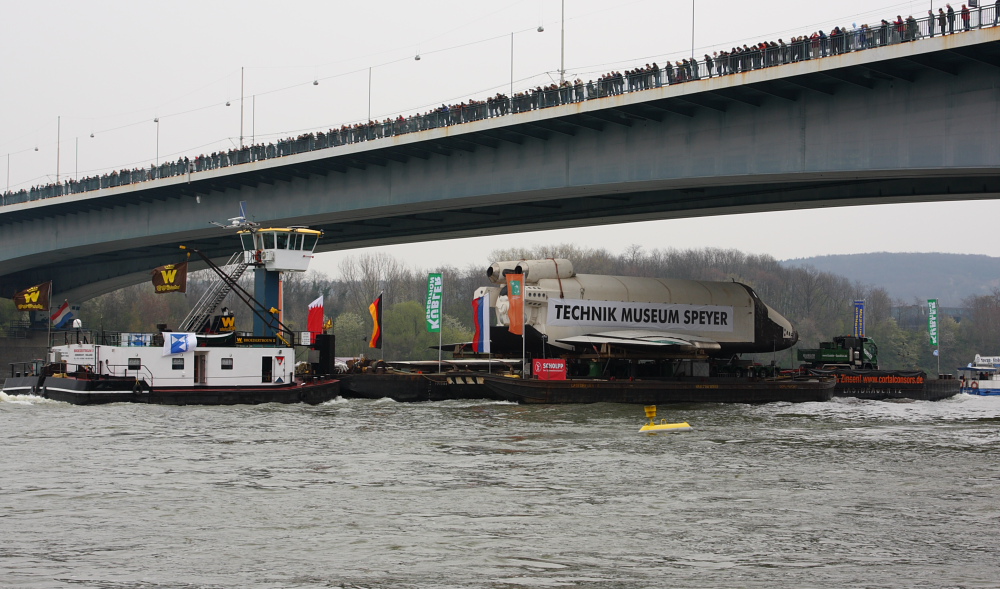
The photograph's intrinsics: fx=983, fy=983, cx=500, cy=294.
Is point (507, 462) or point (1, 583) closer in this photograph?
point (1, 583)

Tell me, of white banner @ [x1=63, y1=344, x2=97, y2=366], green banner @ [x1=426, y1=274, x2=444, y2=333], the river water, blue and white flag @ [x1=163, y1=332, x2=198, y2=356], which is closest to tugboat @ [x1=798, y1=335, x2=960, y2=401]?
green banner @ [x1=426, y1=274, x2=444, y2=333]

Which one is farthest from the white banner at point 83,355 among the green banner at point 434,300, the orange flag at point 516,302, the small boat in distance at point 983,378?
the small boat in distance at point 983,378

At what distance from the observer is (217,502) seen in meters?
18.4

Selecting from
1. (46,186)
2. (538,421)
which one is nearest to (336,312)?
(46,186)

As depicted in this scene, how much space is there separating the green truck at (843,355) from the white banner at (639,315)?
11.0m

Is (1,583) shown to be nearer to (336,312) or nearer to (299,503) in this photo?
(299,503)

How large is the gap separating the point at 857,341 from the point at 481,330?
27.0 metres

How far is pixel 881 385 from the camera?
2248 inches

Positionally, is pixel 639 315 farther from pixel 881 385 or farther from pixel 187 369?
pixel 187 369

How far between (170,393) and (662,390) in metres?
21.4

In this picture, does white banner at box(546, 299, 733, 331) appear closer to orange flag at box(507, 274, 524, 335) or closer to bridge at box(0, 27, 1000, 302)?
orange flag at box(507, 274, 524, 335)

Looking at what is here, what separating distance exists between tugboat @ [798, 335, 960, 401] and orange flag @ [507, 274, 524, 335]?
18576 millimetres

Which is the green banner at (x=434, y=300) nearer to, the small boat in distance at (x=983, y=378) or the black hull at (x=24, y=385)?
Result: the black hull at (x=24, y=385)

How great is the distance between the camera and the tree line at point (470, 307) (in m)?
102
